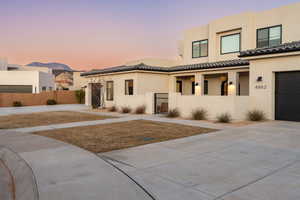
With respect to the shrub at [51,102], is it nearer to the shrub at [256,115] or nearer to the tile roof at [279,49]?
the tile roof at [279,49]

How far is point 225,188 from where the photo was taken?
3.62m

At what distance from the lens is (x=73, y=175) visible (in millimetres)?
4223

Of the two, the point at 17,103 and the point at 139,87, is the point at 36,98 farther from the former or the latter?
the point at 139,87

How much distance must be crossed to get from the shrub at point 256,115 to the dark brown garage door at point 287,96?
802 millimetres

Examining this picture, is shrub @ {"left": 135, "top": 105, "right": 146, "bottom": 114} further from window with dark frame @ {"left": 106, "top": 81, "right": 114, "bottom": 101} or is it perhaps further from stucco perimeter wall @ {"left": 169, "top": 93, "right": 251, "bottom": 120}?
window with dark frame @ {"left": 106, "top": 81, "right": 114, "bottom": 101}

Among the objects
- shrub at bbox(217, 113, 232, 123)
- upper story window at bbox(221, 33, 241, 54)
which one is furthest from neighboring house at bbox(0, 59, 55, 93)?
shrub at bbox(217, 113, 232, 123)

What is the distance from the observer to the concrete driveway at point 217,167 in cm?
348

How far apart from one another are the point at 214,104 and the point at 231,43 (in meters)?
8.73

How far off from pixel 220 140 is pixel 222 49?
48.0 feet

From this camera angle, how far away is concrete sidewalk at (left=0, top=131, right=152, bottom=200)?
11.1 feet

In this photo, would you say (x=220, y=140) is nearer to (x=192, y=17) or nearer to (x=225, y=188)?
(x=225, y=188)

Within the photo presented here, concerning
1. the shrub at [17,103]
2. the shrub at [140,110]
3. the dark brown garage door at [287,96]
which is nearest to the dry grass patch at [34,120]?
the shrub at [140,110]

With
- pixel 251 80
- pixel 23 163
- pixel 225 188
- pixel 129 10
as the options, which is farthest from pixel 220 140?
pixel 129 10

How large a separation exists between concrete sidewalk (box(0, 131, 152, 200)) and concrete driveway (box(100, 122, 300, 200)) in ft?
1.16
